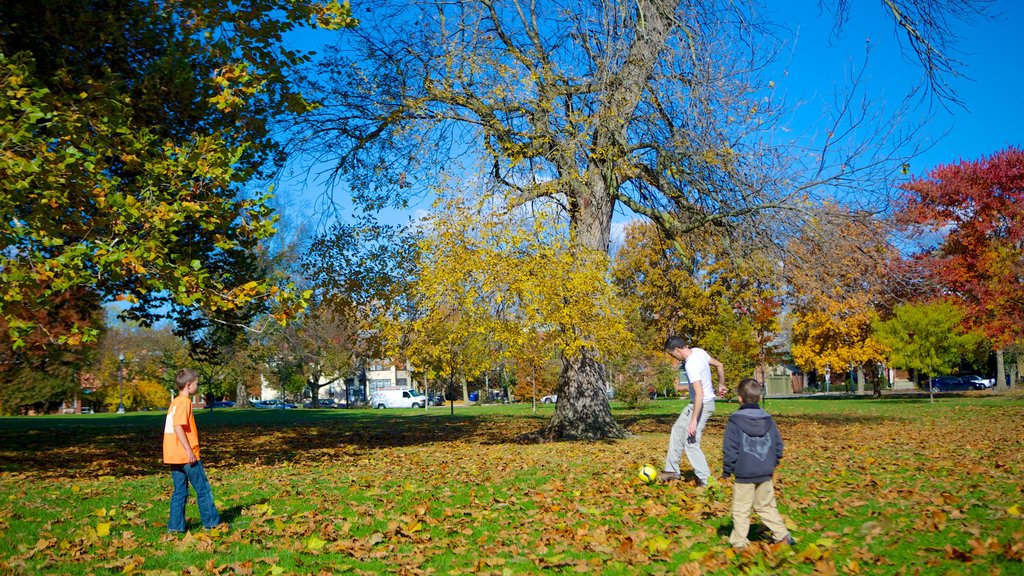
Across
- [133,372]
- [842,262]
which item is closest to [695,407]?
[842,262]

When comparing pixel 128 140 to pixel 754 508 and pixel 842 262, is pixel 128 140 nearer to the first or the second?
pixel 754 508

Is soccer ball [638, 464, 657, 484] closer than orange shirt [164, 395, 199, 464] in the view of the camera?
No

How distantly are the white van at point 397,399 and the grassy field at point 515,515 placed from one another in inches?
2029

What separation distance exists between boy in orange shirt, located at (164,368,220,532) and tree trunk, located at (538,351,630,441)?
10.2 meters

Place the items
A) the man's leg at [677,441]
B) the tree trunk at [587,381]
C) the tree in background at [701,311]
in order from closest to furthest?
the man's leg at [677,441] → the tree trunk at [587,381] → the tree in background at [701,311]

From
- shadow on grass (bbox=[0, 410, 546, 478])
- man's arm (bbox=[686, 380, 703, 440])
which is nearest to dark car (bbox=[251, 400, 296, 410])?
shadow on grass (bbox=[0, 410, 546, 478])

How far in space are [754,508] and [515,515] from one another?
2628mm

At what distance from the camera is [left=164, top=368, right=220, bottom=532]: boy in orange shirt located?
21.7 feet

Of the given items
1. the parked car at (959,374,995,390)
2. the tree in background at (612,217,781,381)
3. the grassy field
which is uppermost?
the tree in background at (612,217,781,381)

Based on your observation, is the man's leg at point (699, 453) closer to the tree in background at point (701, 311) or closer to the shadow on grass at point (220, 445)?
the shadow on grass at point (220, 445)

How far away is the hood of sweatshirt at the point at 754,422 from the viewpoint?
5.48 m

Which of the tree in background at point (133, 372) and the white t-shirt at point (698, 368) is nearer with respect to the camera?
the white t-shirt at point (698, 368)

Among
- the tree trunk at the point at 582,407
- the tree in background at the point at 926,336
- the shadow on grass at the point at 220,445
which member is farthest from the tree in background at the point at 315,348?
the tree trunk at the point at 582,407

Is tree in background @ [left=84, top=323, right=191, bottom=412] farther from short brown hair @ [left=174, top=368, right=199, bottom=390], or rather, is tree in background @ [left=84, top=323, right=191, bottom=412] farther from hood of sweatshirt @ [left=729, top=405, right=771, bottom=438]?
hood of sweatshirt @ [left=729, top=405, right=771, bottom=438]
